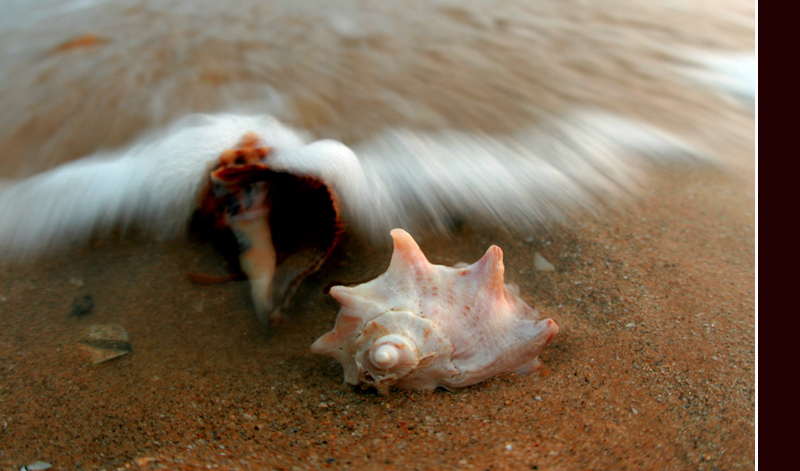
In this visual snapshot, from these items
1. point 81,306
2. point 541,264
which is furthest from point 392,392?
point 81,306

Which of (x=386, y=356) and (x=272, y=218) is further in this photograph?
(x=272, y=218)

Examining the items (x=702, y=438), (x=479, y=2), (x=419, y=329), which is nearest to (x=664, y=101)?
(x=479, y=2)

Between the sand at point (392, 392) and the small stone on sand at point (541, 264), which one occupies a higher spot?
the small stone on sand at point (541, 264)

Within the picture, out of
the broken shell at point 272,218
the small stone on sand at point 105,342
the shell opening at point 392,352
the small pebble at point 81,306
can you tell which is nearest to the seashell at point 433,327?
the shell opening at point 392,352

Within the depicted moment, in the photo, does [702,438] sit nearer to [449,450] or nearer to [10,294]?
[449,450]

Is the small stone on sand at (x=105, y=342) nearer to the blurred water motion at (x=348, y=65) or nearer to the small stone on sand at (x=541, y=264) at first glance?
the blurred water motion at (x=348, y=65)

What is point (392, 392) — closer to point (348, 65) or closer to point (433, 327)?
point (433, 327)

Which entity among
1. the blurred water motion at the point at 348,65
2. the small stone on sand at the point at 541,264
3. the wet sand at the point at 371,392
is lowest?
the wet sand at the point at 371,392
